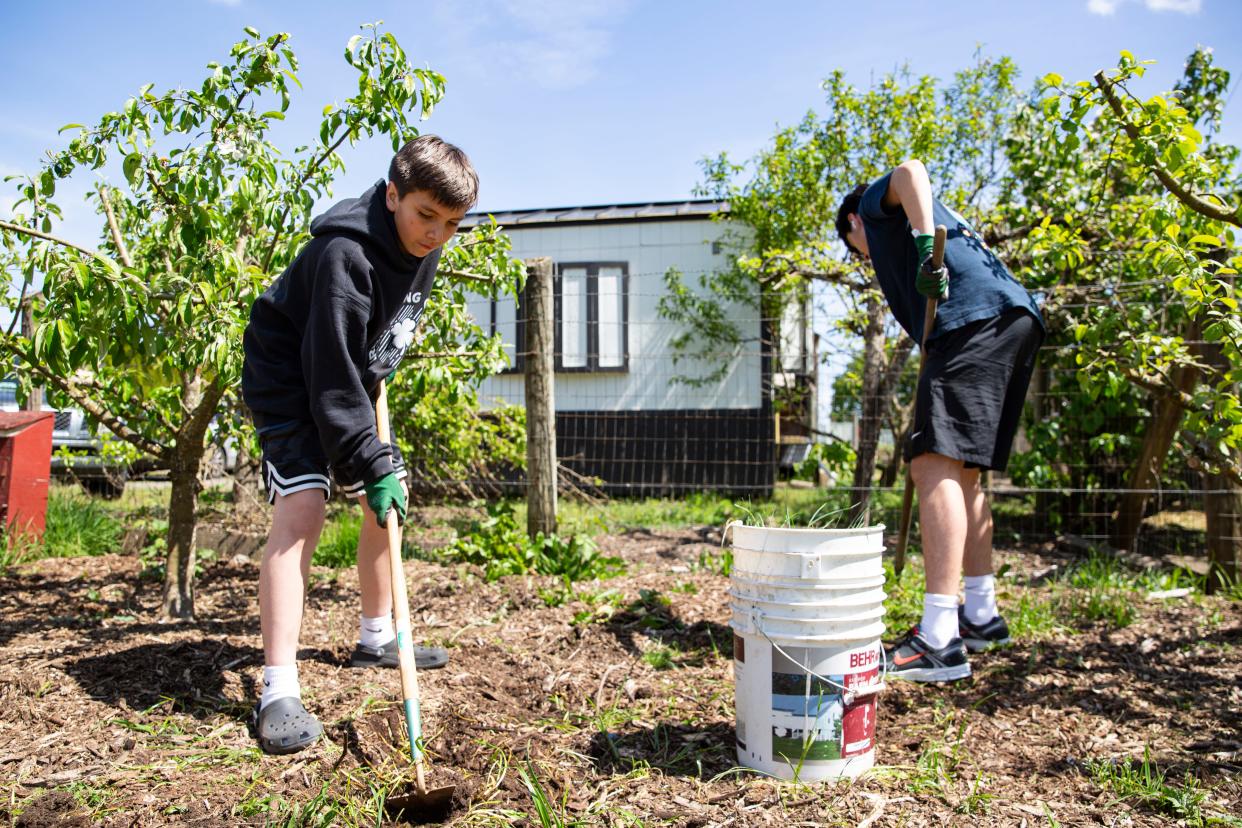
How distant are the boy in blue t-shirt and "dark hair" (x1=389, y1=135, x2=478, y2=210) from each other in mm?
1491

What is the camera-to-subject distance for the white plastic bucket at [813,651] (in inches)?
86.9

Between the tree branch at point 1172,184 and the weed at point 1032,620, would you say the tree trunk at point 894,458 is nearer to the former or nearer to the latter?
the weed at point 1032,620

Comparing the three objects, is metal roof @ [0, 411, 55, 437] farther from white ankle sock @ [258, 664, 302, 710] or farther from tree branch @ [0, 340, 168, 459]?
white ankle sock @ [258, 664, 302, 710]

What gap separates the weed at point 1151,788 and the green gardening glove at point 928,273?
59.4 inches

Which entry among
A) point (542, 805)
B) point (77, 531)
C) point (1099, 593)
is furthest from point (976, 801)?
point (77, 531)

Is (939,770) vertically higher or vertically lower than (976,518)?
lower

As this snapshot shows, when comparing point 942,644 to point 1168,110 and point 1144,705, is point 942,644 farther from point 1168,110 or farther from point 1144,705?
point 1168,110

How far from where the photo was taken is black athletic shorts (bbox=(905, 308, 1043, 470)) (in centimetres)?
300

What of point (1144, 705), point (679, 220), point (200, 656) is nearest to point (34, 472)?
point (200, 656)

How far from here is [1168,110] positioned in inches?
112

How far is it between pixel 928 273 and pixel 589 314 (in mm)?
7021

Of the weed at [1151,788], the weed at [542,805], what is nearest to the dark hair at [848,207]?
the weed at [1151,788]

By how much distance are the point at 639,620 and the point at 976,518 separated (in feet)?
4.69

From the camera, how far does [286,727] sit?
2.31 m
